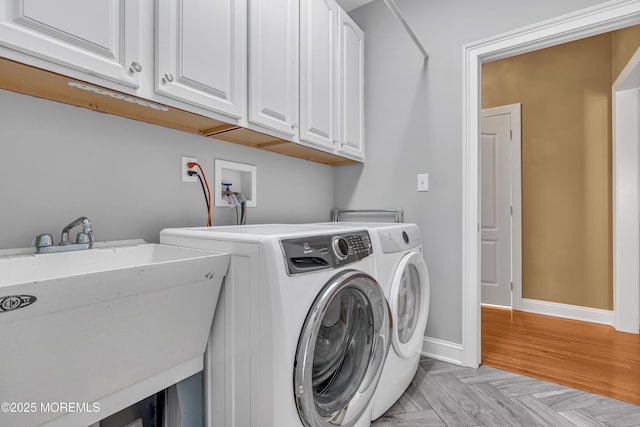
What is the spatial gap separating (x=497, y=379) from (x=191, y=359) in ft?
5.60

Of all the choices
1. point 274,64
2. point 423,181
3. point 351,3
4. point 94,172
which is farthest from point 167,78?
point 351,3

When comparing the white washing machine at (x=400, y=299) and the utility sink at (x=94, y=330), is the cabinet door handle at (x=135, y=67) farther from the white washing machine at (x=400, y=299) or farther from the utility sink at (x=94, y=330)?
the white washing machine at (x=400, y=299)

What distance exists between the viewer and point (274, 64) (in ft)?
5.33

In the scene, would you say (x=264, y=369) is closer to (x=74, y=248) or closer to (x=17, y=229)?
(x=74, y=248)

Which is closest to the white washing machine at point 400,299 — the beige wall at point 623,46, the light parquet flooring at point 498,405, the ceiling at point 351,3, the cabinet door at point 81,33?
the light parquet flooring at point 498,405

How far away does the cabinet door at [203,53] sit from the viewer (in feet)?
3.84

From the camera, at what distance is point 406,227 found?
1.73 meters

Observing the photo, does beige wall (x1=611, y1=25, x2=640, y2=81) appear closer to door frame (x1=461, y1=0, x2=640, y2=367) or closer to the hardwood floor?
door frame (x1=461, y1=0, x2=640, y2=367)

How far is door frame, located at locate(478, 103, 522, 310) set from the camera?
314cm

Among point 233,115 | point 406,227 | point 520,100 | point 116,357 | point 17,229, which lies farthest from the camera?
point 520,100

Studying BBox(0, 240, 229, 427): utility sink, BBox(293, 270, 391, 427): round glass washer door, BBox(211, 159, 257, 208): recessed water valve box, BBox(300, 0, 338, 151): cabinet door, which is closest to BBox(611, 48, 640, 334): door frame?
BBox(300, 0, 338, 151): cabinet door

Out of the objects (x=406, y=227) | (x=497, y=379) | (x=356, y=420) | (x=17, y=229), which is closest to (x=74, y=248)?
(x=17, y=229)

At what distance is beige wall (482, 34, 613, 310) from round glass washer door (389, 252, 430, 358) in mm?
2007

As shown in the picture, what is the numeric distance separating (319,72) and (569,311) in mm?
3060
